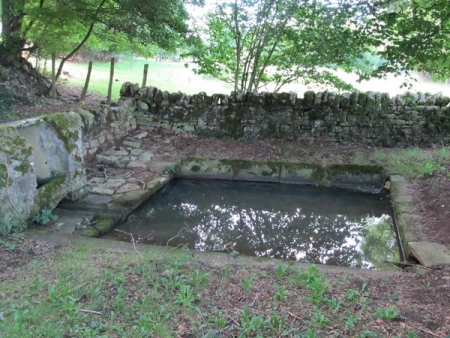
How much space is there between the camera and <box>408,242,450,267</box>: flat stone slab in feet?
12.4

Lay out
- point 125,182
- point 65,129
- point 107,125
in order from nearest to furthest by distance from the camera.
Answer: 1. point 65,129
2. point 125,182
3. point 107,125

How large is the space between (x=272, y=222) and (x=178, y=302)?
9.17 feet

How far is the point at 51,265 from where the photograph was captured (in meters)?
Answer: 3.43

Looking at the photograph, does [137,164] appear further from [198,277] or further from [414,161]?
[414,161]

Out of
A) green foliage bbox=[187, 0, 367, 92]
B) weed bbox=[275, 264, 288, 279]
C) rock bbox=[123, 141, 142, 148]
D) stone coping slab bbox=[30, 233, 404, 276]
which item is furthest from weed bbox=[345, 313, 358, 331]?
rock bbox=[123, 141, 142, 148]

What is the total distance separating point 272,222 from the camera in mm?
5449

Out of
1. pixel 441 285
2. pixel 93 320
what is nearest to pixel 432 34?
pixel 441 285

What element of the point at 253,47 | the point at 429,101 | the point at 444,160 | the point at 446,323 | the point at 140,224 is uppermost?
the point at 253,47

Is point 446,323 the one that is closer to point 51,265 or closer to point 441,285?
point 441,285

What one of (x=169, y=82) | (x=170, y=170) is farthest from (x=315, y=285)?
(x=169, y=82)

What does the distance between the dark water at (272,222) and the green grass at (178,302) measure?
1234 mm

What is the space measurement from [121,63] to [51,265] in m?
18.2

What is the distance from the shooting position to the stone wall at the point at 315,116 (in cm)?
785

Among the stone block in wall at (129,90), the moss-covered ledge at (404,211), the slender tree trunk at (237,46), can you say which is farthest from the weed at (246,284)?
the slender tree trunk at (237,46)
